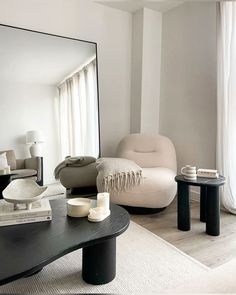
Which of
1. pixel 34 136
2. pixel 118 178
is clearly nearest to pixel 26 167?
pixel 34 136

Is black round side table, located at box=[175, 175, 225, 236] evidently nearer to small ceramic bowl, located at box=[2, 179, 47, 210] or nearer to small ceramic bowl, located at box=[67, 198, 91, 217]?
small ceramic bowl, located at box=[67, 198, 91, 217]

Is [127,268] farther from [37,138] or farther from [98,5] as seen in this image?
[98,5]

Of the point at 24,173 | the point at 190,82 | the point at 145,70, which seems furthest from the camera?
the point at 145,70

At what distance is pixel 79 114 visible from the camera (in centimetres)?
310

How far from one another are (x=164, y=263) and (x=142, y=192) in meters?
0.80

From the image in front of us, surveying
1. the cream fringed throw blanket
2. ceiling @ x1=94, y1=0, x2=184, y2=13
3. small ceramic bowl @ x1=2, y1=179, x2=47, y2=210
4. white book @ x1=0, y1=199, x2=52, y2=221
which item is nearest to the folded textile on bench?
the cream fringed throw blanket

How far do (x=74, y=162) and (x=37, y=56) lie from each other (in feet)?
4.17

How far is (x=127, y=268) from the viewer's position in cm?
168

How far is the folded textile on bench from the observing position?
9.67 ft

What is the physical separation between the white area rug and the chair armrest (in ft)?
4.03

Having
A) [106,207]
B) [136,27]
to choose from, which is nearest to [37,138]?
[106,207]

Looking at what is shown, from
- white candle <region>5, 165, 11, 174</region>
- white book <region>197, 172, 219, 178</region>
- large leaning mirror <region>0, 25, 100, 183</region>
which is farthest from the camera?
large leaning mirror <region>0, 25, 100, 183</region>

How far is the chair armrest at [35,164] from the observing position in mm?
2764

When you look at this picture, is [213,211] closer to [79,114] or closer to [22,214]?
[22,214]
